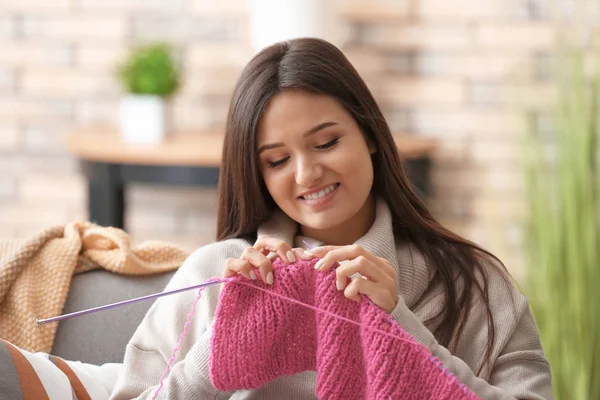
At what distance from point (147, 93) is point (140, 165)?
29cm

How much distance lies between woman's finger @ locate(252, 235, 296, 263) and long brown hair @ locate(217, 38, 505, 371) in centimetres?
18

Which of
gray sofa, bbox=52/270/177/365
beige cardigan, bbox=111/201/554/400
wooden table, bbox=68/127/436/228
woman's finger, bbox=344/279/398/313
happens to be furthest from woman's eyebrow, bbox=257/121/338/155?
wooden table, bbox=68/127/436/228

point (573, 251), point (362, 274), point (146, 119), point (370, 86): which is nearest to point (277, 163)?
point (362, 274)

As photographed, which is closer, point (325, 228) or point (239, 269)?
point (239, 269)

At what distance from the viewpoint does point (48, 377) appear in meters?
1.44

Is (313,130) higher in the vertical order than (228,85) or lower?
higher

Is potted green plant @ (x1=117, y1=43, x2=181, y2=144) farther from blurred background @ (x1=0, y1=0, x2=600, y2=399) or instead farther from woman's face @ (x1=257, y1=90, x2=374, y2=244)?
woman's face @ (x1=257, y1=90, x2=374, y2=244)

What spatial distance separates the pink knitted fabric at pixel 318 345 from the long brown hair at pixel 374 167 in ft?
0.70

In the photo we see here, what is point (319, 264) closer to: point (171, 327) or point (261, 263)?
point (261, 263)

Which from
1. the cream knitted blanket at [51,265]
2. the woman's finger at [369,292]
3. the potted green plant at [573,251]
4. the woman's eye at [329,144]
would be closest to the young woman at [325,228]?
the woman's eye at [329,144]

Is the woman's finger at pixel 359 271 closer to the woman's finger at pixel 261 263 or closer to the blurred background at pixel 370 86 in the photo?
the woman's finger at pixel 261 263

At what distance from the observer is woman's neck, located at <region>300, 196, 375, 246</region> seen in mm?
1555

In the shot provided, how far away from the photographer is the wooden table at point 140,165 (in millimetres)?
2652

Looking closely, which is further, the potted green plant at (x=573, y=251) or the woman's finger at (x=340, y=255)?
the potted green plant at (x=573, y=251)
